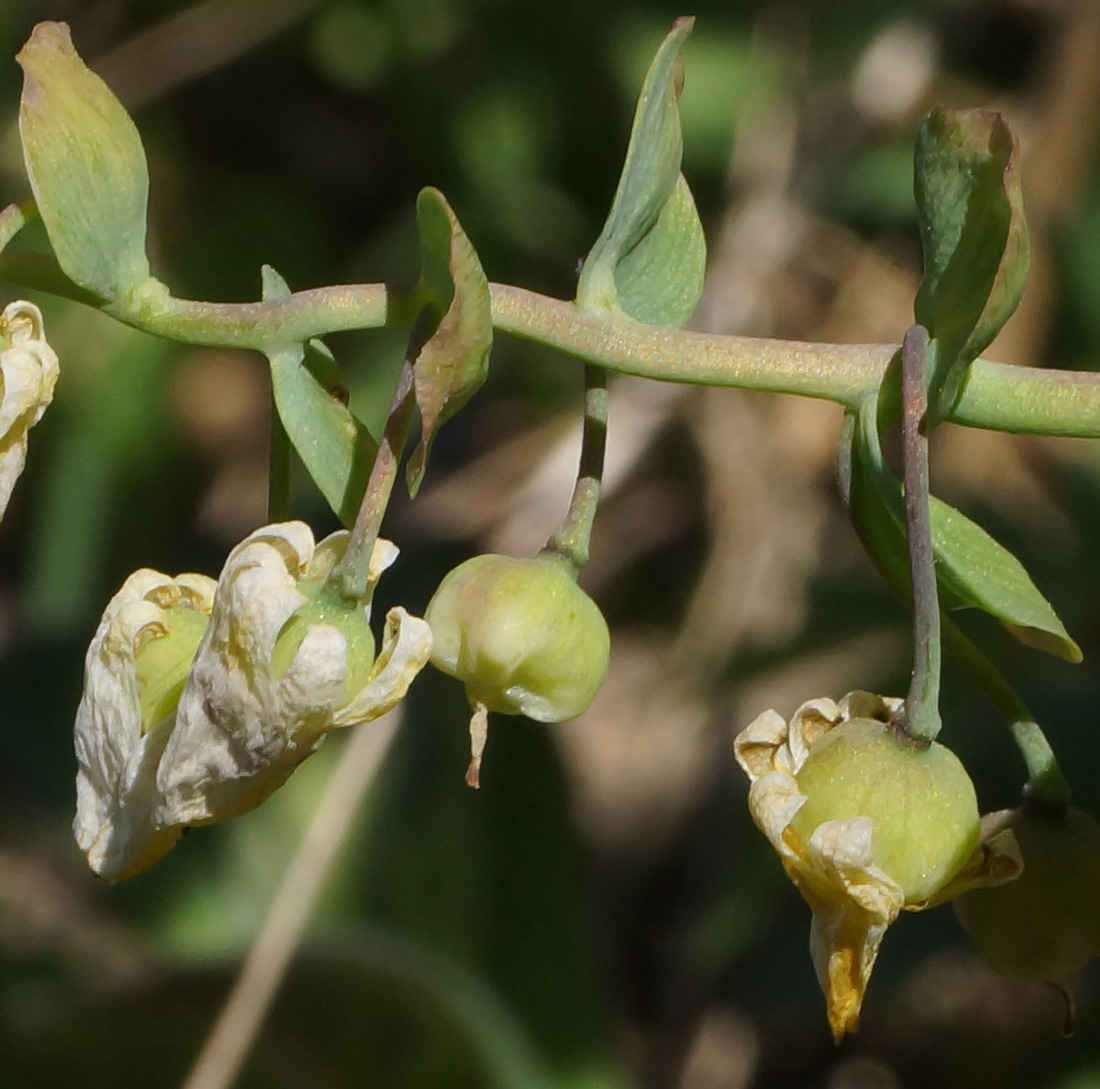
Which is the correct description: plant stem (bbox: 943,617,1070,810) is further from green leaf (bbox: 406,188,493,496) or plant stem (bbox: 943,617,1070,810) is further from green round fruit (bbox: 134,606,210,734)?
green round fruit (bbox: 134,606,210,734)

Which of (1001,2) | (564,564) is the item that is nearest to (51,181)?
(564,564)

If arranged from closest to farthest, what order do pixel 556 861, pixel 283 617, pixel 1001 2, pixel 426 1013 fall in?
pixel 283 617
pixel 426 1013
pixel 556 861
pixel 1001 2

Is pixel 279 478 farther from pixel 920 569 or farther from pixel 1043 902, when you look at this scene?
pixel 1043 902

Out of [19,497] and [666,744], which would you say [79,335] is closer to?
[19,497]

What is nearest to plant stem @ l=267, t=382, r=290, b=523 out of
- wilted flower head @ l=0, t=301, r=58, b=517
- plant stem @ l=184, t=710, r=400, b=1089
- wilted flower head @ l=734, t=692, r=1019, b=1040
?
A: wilted flower head @ l=0, t=301, r=58, b=517

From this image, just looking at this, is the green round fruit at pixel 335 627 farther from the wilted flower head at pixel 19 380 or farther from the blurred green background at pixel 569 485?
the blurred green background at pixel 569 485

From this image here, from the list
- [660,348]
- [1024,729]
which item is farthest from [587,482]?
[1024,729]

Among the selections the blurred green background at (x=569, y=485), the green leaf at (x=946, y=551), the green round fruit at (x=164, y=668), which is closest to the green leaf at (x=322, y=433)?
the green round fruit at (x=164, y=668)

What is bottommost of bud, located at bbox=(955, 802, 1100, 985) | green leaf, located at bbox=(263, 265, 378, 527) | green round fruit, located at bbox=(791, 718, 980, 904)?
bud, located at bbox=(955, 802, 1100, 985)
